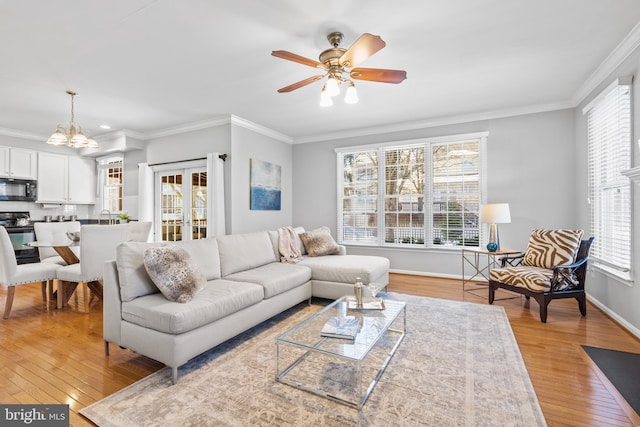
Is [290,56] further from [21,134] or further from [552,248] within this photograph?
[21,134]

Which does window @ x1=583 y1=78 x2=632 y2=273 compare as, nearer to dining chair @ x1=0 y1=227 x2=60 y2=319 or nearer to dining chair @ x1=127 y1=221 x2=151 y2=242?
dining chair @ x1=127 y1=221 x2=151 y2=242

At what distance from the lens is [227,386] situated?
78.6 inches

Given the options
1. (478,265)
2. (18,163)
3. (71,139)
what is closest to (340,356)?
(478,265)

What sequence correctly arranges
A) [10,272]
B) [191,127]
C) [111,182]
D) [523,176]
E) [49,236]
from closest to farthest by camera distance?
[10,272] → [49,236] → [523,176] → [191,127] → [111,182]

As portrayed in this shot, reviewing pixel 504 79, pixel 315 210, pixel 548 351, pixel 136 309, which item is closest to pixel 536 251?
pixel 548 351

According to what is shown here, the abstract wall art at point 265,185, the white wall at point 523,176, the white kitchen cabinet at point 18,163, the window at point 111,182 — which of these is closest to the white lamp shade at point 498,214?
the white wall at point 523,176

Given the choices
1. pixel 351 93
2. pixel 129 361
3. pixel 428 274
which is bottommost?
pixel 129 361

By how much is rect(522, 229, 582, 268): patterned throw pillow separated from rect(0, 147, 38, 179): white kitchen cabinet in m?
8.48

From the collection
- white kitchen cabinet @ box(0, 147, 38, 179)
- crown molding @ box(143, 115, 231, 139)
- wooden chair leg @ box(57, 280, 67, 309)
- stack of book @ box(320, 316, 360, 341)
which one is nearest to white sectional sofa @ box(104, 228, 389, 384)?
stack of book @ box(320, 316, 360, 341)

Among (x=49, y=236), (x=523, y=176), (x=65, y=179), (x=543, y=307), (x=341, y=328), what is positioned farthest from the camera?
(x=65, y=179)

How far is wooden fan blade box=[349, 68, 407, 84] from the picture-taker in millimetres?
2583

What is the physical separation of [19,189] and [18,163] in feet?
1.62

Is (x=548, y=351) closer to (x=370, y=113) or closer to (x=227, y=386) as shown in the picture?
(x=227, y=386)

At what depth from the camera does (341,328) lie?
2.15 metres
